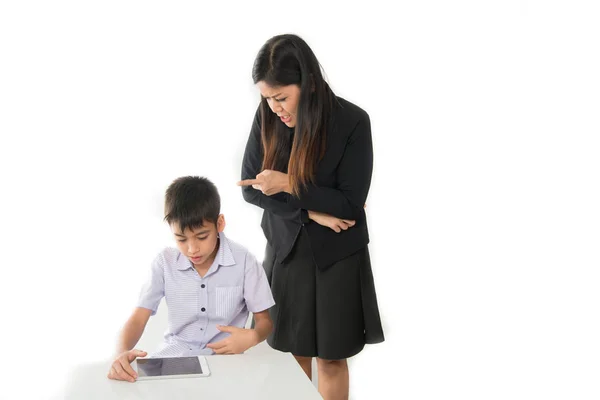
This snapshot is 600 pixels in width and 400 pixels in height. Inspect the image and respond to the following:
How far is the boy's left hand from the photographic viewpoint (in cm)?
198

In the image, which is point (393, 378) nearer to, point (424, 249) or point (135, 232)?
point (424, 249)

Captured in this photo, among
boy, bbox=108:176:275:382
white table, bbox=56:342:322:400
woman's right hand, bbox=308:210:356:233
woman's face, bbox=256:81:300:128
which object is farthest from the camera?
woman's right hand, bbox=308:210:356:233

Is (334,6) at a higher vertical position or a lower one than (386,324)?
higher

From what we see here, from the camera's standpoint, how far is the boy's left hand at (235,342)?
1.98 meters

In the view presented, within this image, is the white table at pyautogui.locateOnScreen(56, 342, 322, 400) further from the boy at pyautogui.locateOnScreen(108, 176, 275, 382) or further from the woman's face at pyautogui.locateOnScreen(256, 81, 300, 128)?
the woman's face at pyautogui.locateOnScreen(256, 81, 300, 128)

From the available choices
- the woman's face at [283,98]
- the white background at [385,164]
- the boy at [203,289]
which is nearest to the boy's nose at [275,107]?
the woman's face at [283,98]

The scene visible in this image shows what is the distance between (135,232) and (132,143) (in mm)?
348

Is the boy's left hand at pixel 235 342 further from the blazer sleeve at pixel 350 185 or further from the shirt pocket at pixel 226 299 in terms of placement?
the blazer sleeve at pixel 350 185

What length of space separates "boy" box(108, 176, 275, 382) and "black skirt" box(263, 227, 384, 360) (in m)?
0.28

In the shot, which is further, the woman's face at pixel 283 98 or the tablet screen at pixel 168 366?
the woman's face at pixel 283 98

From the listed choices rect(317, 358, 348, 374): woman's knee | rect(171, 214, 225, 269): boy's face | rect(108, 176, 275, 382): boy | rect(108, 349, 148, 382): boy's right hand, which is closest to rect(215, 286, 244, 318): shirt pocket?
rect(108, 176, 275, 382): boy

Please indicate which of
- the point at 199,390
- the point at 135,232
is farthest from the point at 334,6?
the point at 199,390

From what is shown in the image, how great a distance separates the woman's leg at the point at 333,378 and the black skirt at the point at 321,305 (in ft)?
0.24

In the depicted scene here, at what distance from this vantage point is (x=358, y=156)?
7.68 ft
